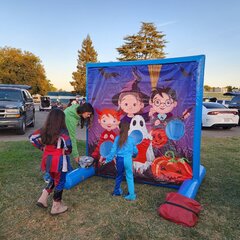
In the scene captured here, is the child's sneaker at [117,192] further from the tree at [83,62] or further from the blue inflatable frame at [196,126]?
the tree at [83,62]

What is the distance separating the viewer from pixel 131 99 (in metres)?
5.00

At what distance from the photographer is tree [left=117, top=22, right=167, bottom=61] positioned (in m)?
51.4

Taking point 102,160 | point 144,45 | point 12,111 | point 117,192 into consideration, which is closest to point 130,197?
point 117,192

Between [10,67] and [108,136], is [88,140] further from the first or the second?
[10,67]

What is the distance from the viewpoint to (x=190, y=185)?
4.29 meters

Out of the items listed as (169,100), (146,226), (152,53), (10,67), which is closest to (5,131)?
(169,100)

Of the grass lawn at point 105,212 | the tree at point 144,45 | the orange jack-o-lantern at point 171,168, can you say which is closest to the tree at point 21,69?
the tree at point 144,45

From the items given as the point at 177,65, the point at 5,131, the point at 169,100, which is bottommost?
the point at 5,131

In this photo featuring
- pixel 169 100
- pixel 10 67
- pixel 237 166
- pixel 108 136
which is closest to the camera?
pixel 169 100

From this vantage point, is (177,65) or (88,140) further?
(88,140)

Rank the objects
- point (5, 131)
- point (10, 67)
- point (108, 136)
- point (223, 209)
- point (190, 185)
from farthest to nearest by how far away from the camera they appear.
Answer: point (10, 67) → point (5, 131) → point (108, 136) → point (190, 185) → point (223, 209)

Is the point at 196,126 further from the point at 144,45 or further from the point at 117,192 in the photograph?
the point at 144,45

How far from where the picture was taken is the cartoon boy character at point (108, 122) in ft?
17.1

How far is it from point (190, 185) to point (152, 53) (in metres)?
50.5
